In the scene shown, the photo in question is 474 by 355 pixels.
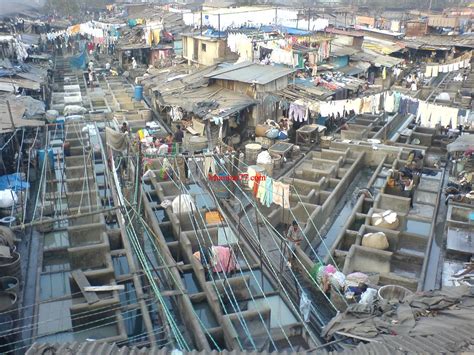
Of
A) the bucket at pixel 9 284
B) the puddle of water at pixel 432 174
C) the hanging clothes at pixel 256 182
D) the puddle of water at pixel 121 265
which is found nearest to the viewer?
the bucket at pixel 9 284

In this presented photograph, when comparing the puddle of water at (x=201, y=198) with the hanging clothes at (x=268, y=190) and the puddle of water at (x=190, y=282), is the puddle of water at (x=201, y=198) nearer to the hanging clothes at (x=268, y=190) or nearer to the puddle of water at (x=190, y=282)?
the hanging clothes at (x=268, y=190)

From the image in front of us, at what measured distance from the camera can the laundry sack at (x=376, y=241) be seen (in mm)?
17031

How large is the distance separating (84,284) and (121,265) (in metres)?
3.12

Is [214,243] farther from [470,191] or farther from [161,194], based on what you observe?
[470,191]

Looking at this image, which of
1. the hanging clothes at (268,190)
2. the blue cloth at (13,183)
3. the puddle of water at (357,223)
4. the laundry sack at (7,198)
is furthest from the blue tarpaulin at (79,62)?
the puddle of water at (357,223)

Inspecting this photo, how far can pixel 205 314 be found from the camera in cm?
1479

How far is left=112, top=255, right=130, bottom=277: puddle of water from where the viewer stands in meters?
17.0

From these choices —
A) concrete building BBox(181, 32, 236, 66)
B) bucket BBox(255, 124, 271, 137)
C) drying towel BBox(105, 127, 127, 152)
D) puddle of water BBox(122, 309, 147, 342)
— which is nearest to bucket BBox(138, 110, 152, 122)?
concrete building BBox(181, 32, 236, 66)

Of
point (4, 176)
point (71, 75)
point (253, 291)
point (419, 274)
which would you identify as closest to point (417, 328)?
point (253, 291)

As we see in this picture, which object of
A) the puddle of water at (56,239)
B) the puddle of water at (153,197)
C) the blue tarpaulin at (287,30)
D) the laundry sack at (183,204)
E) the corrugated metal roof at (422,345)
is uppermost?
the blue tarpaulin at (287,30)

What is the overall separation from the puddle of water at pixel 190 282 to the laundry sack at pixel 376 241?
6610 millimetres

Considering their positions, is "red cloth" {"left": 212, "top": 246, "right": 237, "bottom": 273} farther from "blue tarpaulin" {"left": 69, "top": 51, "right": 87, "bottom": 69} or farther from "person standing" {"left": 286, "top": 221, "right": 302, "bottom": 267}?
"blue tarpaulin" {"left": 69, "top": 51, "right": 87, "bottom": 69}

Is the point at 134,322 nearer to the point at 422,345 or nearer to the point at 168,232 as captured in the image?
the point at 168,232

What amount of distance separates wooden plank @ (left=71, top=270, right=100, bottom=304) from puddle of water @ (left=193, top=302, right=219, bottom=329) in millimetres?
3211
